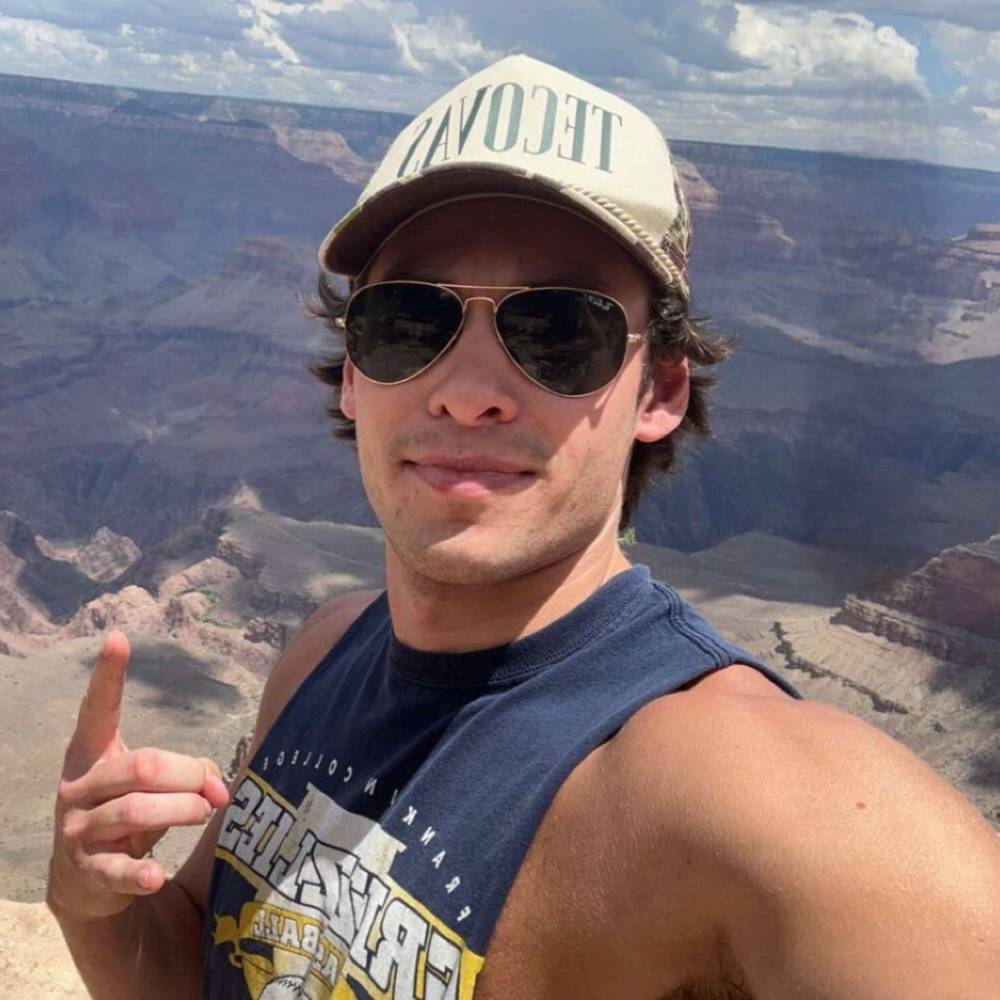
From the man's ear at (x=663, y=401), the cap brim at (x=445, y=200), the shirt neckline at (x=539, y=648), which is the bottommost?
the shirt neckline at (x=539, y=648)

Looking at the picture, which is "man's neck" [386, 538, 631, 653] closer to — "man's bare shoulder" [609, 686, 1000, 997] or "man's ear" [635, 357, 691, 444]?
"man's ear" [635, 357, 691, 444]

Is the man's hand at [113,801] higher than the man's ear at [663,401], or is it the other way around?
the man's ear at [663,401]

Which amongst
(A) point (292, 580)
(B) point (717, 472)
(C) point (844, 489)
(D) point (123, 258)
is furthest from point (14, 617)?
(D) point (123, 258)

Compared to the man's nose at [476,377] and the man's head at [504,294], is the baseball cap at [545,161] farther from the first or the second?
the man's nose at [476,377]

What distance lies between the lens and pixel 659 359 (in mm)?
1990

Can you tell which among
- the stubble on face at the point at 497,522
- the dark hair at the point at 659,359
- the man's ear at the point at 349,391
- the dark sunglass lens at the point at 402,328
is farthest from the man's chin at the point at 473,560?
the man's ear at the point at 349,391

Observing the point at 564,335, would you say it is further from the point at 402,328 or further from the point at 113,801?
the point at 113,801

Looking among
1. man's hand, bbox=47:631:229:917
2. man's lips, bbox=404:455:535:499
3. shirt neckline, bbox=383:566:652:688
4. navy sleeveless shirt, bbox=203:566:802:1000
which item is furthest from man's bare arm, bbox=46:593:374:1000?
man's lips, bbox=404:455:535:499

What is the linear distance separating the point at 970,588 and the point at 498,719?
114ft

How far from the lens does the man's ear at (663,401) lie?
200 cm

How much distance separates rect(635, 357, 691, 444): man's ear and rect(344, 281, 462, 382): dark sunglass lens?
0.35m

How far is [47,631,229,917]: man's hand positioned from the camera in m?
1.69

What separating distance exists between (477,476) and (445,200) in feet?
1.37

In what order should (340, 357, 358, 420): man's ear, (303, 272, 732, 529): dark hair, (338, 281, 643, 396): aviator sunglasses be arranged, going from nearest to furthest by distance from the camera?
(338, 281, 643, 396): aviator sunglasses
(303, 272, 732, 529): dark hair
(340, 357, 358, 420): man's ear
